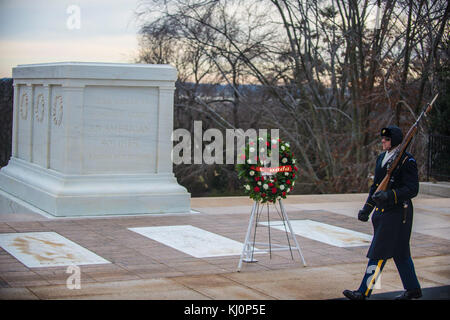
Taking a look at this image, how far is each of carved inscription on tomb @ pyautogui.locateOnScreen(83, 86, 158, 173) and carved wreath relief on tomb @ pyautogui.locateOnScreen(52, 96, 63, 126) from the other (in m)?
0.49

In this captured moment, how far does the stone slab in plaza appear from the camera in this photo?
10.9 m

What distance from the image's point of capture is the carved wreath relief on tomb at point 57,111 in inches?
442

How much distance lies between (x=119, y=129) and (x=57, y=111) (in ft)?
3.76

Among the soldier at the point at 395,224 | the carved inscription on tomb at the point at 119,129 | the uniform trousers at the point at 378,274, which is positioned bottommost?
the uniform trousers at the point at 378,274

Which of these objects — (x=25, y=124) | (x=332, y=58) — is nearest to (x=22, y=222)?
(x=25, y=124)

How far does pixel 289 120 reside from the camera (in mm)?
25547

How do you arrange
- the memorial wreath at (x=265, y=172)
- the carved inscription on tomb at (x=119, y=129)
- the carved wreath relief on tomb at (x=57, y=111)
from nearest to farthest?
1. the memorial wreath at (x=265, y=172)
2. the carved inscription on tomb at (x=119, y=129)
3. the carved wreath relief on tomb at (x=57, y=111)

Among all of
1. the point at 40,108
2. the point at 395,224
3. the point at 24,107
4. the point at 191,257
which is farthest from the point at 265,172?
the point at 24,107

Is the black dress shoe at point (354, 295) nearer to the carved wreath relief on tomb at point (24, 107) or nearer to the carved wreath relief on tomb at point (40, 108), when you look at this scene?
the carved wreath relief on tomb at point (40, 108)

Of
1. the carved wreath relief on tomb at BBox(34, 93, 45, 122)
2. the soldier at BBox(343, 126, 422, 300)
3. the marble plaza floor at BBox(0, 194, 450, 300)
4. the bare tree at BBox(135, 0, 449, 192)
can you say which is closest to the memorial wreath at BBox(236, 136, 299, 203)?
the marble plaza floor at BBox(0, 194, 450, 300)

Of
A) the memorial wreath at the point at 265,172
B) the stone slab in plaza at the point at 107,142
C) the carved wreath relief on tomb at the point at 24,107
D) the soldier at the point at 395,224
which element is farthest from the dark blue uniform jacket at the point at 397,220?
the carved wreath relief on tomb at the point at 24,107

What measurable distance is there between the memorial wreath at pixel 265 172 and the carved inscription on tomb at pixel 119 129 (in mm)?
4059

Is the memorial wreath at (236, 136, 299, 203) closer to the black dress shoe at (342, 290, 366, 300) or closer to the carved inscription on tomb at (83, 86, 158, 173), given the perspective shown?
the black dress shoe at (342, 290, 366, 300)

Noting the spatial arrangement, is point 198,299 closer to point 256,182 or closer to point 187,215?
point 256,182
